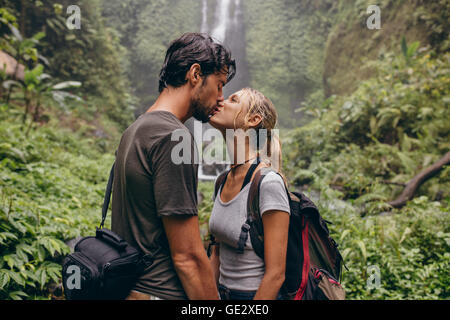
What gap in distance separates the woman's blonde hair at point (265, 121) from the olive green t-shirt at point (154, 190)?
0.53 metres

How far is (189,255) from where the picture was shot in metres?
1.26

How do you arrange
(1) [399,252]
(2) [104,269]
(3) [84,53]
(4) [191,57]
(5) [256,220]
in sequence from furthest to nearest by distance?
(3) [84,53] → (1) [399,252] → (5) [256,220] → (4) [191,57] → (2) [104,269]

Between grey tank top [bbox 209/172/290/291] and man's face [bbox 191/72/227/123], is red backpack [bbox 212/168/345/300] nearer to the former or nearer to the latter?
grey tank top [bbox 209/172/290/291]

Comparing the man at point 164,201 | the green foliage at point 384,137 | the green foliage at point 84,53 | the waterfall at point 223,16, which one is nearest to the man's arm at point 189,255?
the man at point 164,201

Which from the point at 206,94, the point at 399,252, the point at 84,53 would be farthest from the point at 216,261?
the point at 84,53

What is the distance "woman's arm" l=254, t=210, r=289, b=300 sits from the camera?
1.43 metres

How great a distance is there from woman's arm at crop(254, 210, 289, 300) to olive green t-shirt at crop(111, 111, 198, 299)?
379 mm

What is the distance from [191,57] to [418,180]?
5.76 metres

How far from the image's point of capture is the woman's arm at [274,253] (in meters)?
1.43

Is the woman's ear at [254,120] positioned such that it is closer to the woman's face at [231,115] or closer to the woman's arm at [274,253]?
the woman's face at [231,115]

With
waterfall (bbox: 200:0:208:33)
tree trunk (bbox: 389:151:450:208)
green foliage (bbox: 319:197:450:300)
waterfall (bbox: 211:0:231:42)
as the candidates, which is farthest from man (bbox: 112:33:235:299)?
waterfall (bbox: 211:0:231:42)

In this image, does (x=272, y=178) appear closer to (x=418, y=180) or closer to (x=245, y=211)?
(x=245, y=211)

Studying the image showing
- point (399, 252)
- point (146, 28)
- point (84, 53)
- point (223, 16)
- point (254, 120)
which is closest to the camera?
point (254, 120)

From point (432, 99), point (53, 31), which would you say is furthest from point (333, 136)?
point (53, 31)
